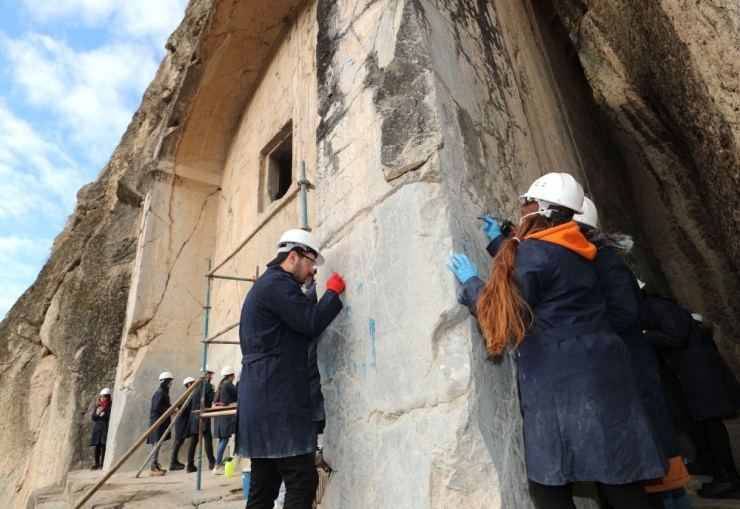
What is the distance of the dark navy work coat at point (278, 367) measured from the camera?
2100 mm

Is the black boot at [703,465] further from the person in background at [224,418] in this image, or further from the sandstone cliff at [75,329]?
the sandstone cliff at [75,329]

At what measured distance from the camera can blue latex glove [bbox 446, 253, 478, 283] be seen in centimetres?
183

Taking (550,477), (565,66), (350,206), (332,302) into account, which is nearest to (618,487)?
(550,477)

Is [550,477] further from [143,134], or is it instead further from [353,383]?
[143,134]

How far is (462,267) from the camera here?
185 cm

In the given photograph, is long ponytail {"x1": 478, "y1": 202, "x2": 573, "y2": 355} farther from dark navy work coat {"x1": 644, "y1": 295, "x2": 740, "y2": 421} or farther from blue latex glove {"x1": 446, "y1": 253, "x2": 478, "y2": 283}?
dark navy work coat {"x1": 644, "y1": 295, "x2": 740, "y2": 421}

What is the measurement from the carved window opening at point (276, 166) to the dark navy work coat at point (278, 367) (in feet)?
14.7

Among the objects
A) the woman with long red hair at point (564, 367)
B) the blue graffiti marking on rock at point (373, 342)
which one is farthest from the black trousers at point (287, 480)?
the woman with long red hair at point (564, 367)

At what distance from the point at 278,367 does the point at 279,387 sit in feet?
0.28

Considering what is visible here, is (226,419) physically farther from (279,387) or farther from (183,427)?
(279,387)

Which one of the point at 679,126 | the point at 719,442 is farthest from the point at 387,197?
the point at 679,126

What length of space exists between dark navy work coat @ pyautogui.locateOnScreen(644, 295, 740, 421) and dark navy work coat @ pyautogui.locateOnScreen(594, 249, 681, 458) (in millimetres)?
1050

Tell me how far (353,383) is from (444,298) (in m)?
0.63

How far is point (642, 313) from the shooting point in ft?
7.68
